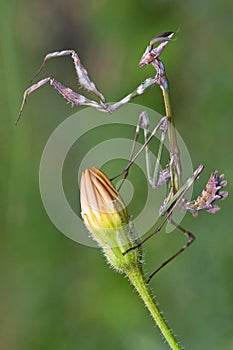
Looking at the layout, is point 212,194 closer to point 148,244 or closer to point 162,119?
point 162,119

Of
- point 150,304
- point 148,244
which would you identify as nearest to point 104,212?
point 150,304

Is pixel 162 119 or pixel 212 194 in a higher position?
pixel 162 119

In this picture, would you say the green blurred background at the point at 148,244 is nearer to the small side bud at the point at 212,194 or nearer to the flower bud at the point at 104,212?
the small side bud at the point at 212,194

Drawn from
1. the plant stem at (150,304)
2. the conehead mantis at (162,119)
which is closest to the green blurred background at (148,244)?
the conehead mantis at (162,119)

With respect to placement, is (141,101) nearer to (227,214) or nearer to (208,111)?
(208,111)

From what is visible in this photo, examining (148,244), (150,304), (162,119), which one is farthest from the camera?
(148,244)

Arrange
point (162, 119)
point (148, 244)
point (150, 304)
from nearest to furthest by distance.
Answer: point (150, 304) → point (162, 119) → point (148, 244)

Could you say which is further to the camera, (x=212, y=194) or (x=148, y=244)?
(x=148, y=244)
